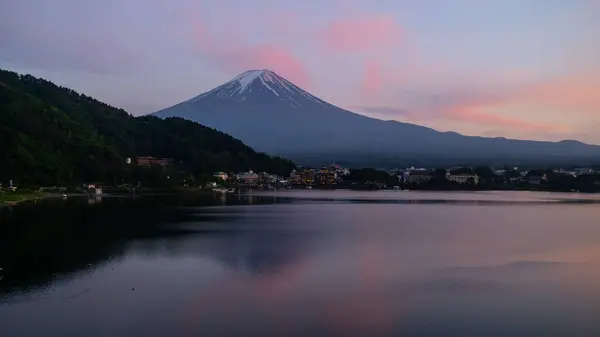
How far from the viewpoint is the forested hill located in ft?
83.3

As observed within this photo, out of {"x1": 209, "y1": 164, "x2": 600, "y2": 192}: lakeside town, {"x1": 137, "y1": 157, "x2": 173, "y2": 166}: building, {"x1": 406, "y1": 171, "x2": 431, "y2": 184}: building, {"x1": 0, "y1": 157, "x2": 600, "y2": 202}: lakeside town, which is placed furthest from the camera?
{"x1": 406, "y1": 171, "x2": 431, "y2": 184}: building

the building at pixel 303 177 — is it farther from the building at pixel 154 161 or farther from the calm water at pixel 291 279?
the calm water at pixel 291 279

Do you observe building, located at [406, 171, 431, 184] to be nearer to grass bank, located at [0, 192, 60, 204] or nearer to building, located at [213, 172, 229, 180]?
building, located at [213, 172, 229, 180]

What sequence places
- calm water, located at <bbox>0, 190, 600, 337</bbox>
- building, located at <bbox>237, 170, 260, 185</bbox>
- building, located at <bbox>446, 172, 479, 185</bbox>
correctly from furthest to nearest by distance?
building, located at <bbox>446, 172, 479, 185</bbox> → building, located at <bbox>237, 170, 260, 185</bbox> → calm water, located at <bbox>0, 190, 600, 337</bbox>

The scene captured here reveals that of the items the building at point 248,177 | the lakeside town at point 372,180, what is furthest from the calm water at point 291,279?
the building at point 248,177

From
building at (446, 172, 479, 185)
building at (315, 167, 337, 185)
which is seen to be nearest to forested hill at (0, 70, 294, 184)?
building at (315, 167, 337, 185)

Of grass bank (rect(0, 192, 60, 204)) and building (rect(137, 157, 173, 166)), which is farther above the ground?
building (rect(137, 157, 173, 166))

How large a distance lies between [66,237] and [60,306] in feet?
15.3

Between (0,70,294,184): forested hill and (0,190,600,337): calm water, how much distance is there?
520 inches

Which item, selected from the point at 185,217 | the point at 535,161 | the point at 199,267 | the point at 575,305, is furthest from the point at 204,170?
the point at 535,161

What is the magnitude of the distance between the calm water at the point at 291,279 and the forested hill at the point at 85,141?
13215 millimetres

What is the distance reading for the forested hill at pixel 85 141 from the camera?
25.4 metres

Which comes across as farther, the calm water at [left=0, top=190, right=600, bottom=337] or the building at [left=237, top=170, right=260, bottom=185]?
the building at [left=237, top=170, right=260, bottom=185]

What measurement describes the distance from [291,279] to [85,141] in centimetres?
2525
